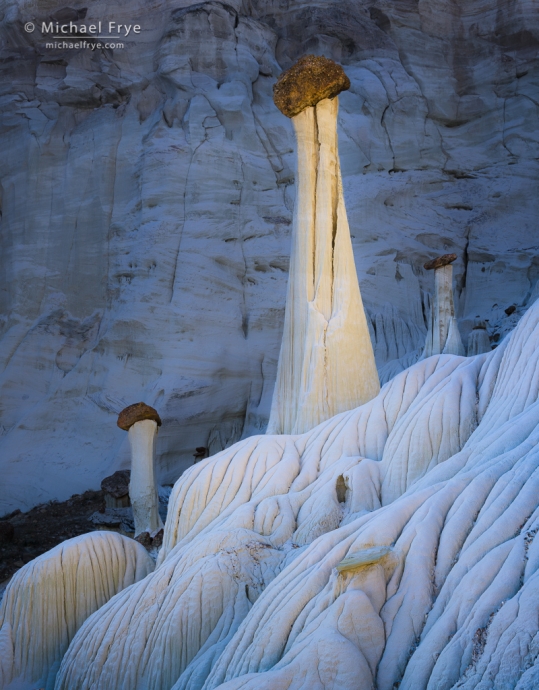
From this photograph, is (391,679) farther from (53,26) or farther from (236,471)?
(53,26)

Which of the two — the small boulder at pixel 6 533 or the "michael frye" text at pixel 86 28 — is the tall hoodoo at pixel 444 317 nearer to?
the small boulder at pixel 6 533

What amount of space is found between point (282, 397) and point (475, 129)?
12.5m

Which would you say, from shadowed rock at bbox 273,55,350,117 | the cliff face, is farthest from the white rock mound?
the cliff face

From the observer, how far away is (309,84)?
36.6 ft

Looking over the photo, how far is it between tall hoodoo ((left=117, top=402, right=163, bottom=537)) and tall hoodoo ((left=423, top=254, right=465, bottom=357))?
487cm

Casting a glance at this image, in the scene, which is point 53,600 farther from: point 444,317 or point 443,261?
point 443,261

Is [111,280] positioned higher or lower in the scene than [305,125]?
lower

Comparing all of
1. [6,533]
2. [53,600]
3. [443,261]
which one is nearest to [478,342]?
[443,261]

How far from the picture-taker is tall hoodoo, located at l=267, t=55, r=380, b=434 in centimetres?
1038

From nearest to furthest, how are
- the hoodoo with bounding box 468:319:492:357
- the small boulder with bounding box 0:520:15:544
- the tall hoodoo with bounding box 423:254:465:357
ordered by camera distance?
the small boulder with bounding box 0:520:15:544 → the tall hoodoo with bounding box 423:254:465:357 → the hoodoo with bounding box 468:319:492:357

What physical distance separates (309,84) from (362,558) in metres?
7.65

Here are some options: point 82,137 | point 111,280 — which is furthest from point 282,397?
point 82,137

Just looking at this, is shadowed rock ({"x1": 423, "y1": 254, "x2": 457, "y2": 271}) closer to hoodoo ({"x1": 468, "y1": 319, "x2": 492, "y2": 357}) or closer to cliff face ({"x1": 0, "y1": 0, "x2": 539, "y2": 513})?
hoodoo ({"x1": 468, "y1": 319, "x2": 492, "y2": 357})

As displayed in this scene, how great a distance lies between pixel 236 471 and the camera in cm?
894
